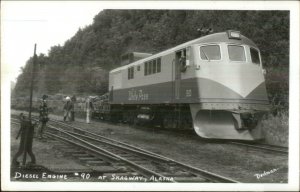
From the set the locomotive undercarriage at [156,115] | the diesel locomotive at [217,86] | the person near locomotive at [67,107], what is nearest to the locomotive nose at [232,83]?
the diesel locomotive at [217,86]

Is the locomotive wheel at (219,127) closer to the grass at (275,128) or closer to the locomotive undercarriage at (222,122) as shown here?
the locomotive undercarriage at (222,122)

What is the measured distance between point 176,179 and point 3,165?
2690mm

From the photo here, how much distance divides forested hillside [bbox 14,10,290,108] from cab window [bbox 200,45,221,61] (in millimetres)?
736

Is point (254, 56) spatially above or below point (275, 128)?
above

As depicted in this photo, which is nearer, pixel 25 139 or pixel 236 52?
pixel 25 139

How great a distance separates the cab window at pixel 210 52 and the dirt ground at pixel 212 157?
5.45 feet

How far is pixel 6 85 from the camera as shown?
6.68 m

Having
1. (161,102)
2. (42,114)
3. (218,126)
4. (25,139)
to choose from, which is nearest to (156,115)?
(161,102)

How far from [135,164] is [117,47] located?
5884mm

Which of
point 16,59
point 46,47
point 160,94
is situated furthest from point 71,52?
point 160,94

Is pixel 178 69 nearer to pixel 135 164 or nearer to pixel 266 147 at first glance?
pixel 266 147

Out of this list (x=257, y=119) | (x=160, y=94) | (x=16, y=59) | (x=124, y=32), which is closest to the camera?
(x=16, y=59)

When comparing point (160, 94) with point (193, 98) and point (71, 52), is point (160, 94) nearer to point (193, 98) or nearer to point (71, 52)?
point (193, 98)

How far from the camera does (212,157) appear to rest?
7.28 metres
